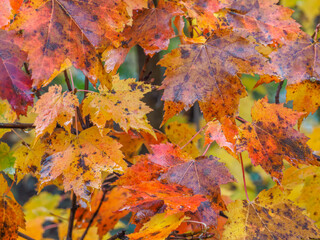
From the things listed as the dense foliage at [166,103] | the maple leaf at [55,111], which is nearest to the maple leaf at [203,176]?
the dense foliage at [166,103]

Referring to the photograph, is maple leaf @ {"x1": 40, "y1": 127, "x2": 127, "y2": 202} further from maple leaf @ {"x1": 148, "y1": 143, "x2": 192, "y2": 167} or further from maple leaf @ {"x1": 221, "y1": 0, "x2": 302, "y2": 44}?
maple leaf @ {"x1": 221, "y1": 0, "x2": 302, "y2": 44}

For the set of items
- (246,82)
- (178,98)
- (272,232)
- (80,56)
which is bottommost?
(246,82)

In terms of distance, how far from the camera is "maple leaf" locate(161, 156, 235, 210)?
539 mm

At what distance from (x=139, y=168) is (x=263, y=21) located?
0.44 metres

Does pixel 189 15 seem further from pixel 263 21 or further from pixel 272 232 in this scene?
pixel 272 232

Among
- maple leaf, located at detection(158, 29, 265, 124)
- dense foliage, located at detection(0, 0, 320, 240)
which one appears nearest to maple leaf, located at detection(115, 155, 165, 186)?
dense foliage, located at detection(0, 0, 320, 240)

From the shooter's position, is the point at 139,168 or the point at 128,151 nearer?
the point at 139,168

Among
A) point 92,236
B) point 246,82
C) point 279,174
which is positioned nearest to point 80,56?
point 279,174

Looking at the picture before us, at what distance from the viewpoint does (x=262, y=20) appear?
2.21 feet

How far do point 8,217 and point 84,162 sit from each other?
0.85ft

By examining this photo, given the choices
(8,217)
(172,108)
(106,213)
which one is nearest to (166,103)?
(172,108)

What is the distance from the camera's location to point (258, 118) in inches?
24.6

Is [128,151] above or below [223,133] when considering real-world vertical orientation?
below

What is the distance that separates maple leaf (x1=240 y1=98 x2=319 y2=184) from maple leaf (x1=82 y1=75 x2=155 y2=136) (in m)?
0.21
